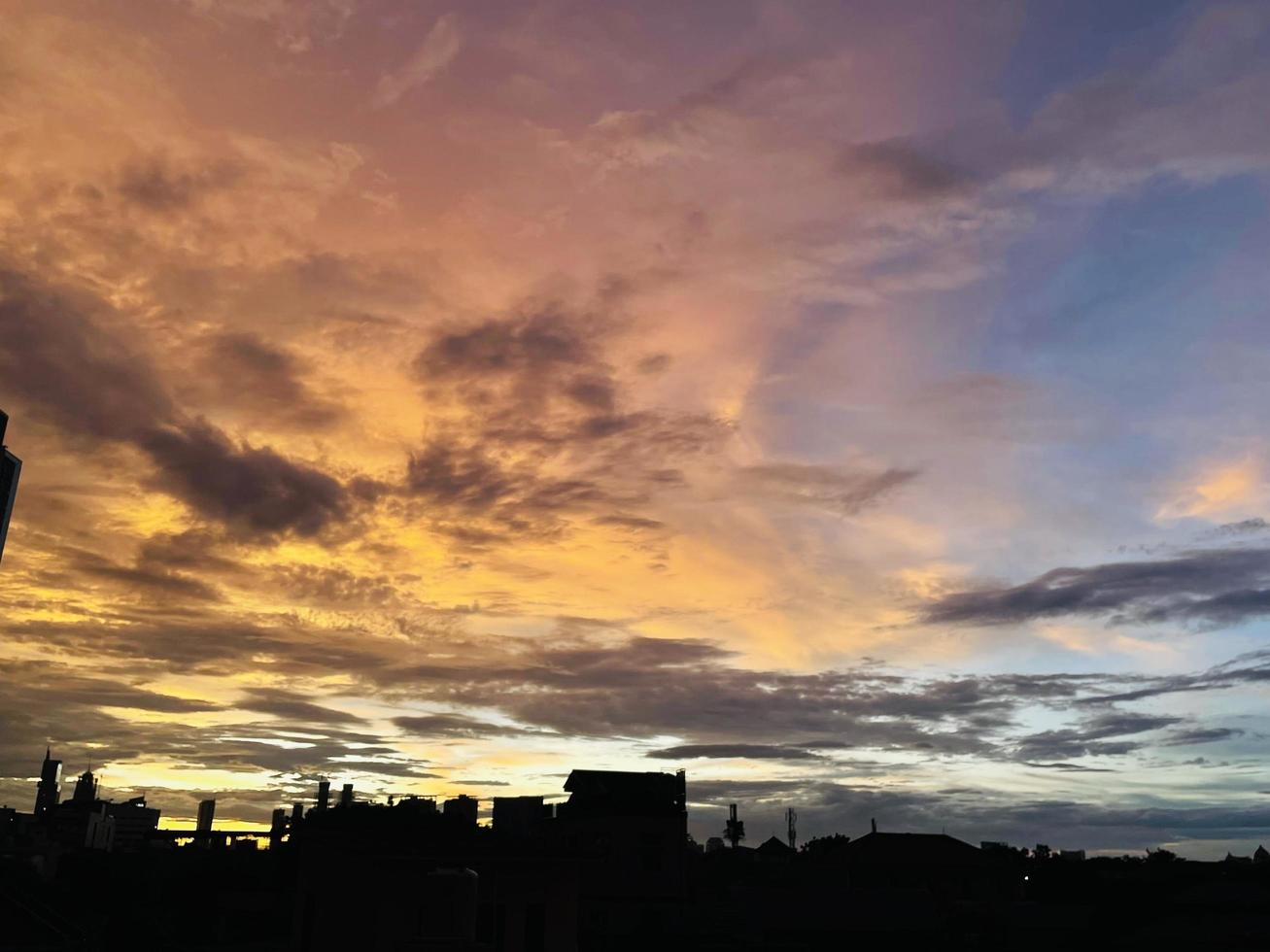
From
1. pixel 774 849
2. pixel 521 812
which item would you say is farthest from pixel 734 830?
pixel 521 812

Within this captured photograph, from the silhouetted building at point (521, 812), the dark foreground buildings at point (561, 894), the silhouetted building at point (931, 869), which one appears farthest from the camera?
the silhouetted building at point (931, 869)

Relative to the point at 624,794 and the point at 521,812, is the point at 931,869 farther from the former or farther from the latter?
the point at 521,812

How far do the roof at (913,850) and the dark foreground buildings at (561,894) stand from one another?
0.54 feet

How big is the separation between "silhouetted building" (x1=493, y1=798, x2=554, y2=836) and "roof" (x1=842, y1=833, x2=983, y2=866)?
28.8m

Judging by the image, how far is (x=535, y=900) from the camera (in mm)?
36844

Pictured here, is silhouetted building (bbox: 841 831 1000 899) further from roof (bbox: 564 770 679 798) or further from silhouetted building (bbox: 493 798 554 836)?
silhouetted building (bbox: 493 798 554 836)

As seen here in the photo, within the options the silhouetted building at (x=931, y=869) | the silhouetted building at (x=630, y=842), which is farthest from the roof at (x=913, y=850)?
the silhouetted building at (x=630, y=842)

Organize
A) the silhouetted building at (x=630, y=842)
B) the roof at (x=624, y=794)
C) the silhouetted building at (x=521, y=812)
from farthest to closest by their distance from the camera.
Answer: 1. the silhouetted building at (x=521, y=812)
2. the roof at (x=624, y=794)
3. the silhouetted building at (x=630, y=842)

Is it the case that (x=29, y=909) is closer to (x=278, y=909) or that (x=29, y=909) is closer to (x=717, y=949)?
(x=278, y=909)

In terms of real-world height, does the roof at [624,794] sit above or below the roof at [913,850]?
above

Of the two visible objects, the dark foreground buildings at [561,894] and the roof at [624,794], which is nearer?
the dark foreground buildings at [561,894]

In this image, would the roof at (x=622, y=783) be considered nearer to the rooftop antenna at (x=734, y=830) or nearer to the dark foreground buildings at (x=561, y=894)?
the dark foreground buildings at (x=561, y=894)

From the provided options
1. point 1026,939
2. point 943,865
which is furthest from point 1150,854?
point 1026,939

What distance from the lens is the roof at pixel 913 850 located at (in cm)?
8272
